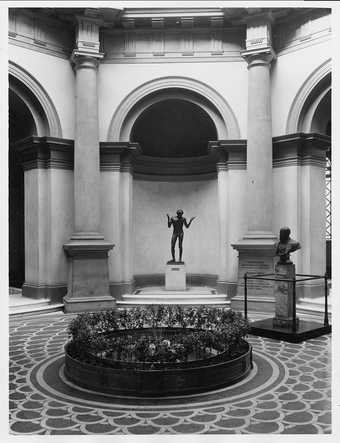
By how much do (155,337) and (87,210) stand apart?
210 inches

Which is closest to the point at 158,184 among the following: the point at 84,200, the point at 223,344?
the point at 84,200

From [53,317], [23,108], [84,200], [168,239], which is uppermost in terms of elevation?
[23,108]

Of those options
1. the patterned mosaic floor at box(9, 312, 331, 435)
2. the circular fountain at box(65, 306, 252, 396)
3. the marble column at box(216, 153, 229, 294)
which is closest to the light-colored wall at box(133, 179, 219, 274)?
the marble column at box(216, 153, 229, 294)

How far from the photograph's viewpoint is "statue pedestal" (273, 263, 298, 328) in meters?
8.39

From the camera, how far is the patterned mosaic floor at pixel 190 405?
15.2 ft

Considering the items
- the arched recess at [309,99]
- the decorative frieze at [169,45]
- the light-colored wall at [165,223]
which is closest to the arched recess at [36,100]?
the decorative frieze at [169,45]

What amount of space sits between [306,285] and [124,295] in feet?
15.0

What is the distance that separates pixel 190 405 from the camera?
5.18m

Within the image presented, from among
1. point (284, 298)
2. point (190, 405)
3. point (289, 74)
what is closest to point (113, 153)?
point (289, 74)

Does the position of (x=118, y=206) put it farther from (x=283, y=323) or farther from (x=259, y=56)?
(x=283, y=323)

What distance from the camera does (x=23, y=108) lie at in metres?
11.4

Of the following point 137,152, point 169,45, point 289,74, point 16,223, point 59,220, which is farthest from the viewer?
point 16,223

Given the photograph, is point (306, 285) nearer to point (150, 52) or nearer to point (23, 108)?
point (150, 52)
